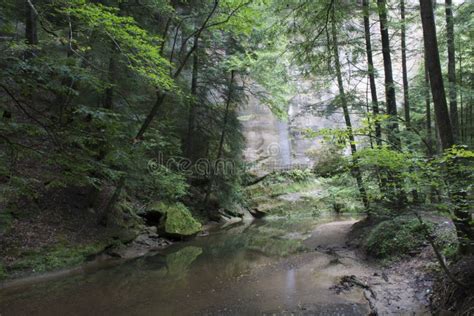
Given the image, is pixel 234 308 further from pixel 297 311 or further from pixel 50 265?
pixel 50 265

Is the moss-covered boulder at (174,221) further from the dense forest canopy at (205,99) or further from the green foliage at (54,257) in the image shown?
the green foliage at (54,257)

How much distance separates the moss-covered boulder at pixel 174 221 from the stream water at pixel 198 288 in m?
1.75

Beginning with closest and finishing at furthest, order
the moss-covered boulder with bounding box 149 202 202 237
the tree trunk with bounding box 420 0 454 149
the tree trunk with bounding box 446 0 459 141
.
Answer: the tree trunk with bounding box 420 0 454 149
the tree trunk with bounding box 446 0 459 141
the moss-covered boulder with bounding box 149 202 202 237

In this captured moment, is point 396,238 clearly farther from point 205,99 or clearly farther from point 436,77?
point 205,99

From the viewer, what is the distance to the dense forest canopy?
4.20 metres

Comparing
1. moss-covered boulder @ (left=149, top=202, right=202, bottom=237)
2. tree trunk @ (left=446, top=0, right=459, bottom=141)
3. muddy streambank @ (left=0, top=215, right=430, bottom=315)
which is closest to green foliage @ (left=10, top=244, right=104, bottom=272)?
muddy streambank @ (left=0, top=215, right=430, bottom=315)

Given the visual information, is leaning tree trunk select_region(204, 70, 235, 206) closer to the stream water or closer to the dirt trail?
the stream water

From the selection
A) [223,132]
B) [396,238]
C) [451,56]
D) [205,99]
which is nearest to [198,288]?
[396,238]

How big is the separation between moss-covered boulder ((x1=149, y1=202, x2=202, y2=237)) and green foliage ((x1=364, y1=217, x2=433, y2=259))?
6.32m

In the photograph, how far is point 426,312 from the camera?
4.20m

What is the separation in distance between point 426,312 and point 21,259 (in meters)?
8.17

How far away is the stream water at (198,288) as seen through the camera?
502 cm

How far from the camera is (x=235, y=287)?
6.01 m

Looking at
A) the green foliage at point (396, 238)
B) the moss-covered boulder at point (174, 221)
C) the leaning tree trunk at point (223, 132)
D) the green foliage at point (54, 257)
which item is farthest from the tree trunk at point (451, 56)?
the green foliage at point (54, 257)
